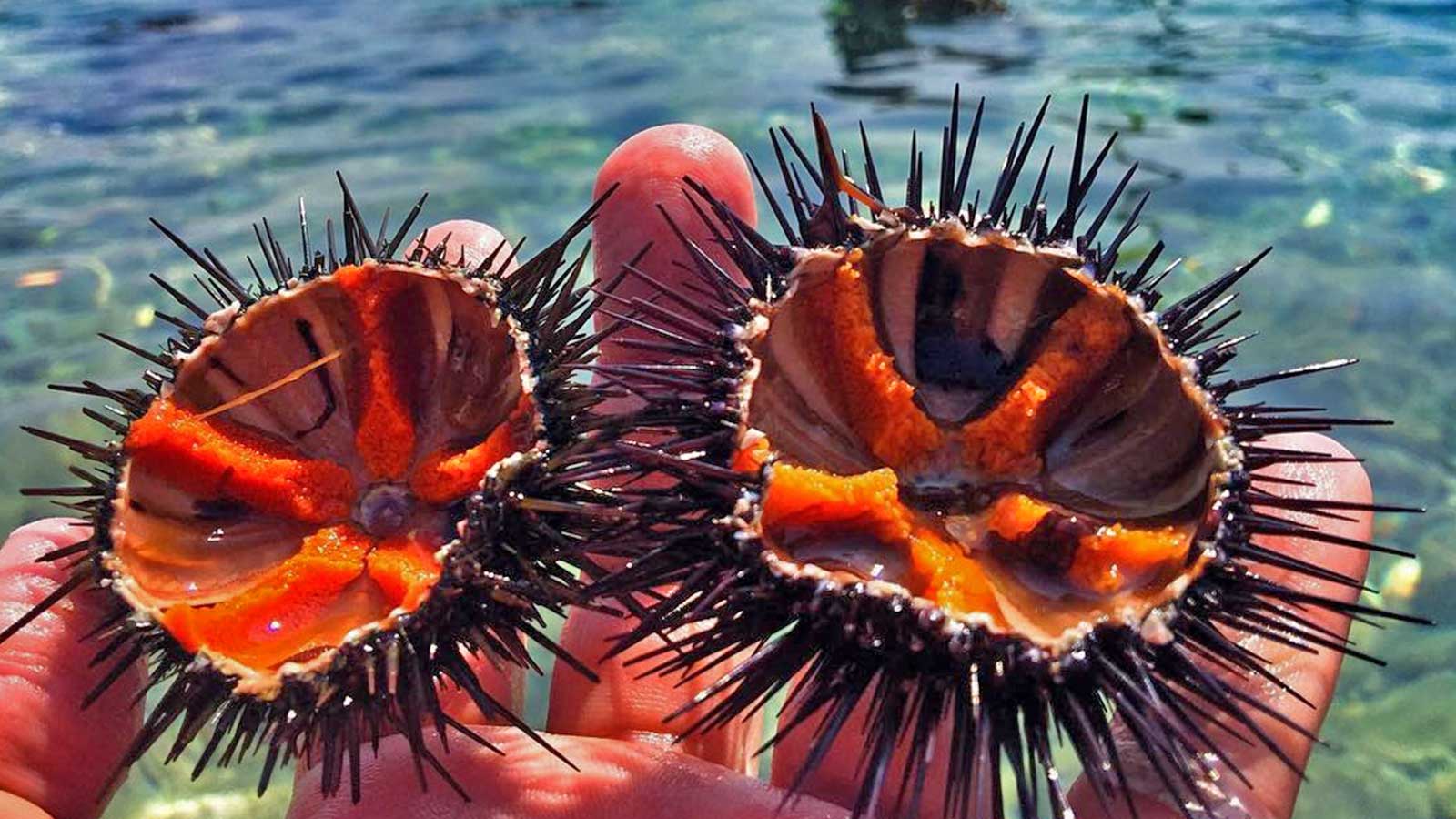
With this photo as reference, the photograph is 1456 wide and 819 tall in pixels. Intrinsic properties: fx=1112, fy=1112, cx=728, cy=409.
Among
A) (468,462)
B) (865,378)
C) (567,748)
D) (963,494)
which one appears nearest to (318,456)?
(468,462)

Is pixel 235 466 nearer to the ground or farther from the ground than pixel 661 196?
nearer to the ground

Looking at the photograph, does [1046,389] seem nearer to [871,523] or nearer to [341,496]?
[871,523]

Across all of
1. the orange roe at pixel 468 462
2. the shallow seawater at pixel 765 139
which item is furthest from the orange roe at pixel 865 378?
the shallow seawater at pixel 765 139

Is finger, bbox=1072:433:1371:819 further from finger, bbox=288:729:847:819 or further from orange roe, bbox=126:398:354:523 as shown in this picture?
orange roe, bbox=126:398:354:523

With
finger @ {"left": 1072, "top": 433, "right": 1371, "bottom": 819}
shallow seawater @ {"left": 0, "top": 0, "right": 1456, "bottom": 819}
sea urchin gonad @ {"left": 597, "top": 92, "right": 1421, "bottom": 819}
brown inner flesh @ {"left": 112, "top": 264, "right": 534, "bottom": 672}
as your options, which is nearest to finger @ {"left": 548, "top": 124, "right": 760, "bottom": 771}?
sea urchin gonad @ {"left": 597, "top": 92, "right": 1421, "bottom": 819}

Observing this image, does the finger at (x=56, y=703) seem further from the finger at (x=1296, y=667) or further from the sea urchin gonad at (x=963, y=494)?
the finger at (x=1296, y=667)

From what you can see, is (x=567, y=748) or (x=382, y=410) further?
(x=382, y=410)

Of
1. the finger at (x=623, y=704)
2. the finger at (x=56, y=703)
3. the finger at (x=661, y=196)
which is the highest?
the finger at (x=661, y=196)
